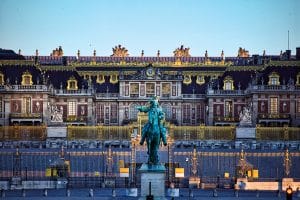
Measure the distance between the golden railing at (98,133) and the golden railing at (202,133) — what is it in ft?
13.2

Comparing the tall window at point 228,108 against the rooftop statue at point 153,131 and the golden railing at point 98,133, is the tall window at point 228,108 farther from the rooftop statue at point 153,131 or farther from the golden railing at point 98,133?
the rooftop statue at point 153,131

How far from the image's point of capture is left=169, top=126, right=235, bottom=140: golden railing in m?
67.2

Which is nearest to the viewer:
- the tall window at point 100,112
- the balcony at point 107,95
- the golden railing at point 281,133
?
the golden railing at point 281,133

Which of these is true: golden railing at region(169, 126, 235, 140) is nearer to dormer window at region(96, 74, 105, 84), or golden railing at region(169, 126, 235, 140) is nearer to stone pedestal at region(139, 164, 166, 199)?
dormer window at region(96, 74, 105, 84)

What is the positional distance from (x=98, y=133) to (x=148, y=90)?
58.5ft

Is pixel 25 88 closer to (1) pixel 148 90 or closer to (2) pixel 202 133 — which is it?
(1) pixel 148 90

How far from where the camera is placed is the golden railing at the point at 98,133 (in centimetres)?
6725

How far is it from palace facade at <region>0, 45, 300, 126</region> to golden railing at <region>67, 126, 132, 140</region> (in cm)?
793

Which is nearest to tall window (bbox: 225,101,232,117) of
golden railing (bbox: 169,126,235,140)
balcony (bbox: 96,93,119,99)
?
balcony (bbox: 96,93,119,99)

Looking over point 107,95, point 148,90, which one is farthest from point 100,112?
point 148,90

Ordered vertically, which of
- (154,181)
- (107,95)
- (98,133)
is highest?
(107,95)

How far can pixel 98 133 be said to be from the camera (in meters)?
67.6

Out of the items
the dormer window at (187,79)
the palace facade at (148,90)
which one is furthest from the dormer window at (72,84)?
the dormer window at (187,79)

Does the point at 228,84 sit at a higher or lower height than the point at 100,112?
higher
